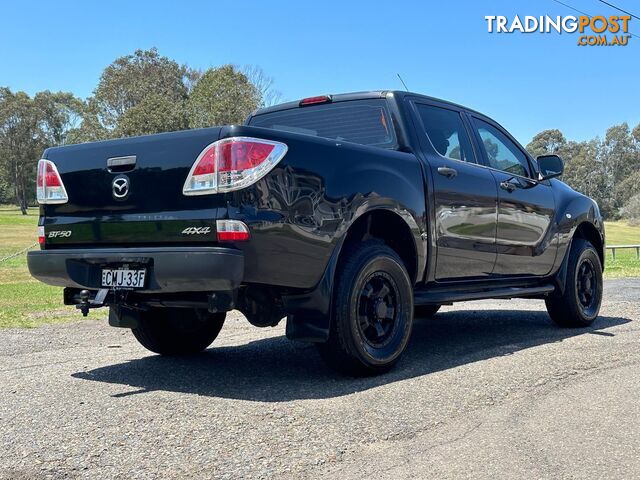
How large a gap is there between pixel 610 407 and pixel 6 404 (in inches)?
133

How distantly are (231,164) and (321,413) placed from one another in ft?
4.67

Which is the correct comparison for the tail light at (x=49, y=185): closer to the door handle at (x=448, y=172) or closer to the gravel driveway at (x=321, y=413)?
the gravel driveway at (x=321, y=413)

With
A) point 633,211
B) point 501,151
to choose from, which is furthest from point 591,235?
point 633,211

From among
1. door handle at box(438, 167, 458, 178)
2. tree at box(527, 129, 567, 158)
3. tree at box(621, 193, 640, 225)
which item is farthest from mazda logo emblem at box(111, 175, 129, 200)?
tree at box(527, 129, 567, 158)

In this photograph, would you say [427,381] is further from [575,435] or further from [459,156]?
[459,156]

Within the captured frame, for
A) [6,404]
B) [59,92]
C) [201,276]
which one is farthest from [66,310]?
A: [59,92]

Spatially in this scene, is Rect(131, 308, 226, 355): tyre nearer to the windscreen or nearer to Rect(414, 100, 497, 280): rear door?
the windscreen

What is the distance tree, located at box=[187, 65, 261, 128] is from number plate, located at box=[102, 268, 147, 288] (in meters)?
39.5

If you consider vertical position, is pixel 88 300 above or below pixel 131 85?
below

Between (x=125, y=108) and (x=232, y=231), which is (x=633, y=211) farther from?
(x=232, y=231)

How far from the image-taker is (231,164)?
3855mm

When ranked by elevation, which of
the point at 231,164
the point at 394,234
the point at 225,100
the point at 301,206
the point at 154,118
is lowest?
the point at 394,234

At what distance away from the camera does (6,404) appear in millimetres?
3975

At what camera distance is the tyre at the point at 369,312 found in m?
4.30
